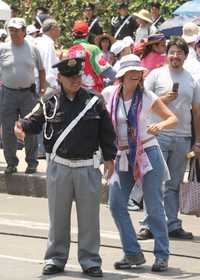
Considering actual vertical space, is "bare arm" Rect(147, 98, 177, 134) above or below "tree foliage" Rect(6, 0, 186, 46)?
above

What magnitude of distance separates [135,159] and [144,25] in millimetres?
9516

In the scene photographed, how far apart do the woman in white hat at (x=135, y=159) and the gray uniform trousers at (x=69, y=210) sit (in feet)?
1.13

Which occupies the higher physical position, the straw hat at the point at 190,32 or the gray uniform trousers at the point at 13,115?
the straw hat at the point at 190,32

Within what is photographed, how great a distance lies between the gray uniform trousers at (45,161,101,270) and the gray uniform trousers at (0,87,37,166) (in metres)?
4.70

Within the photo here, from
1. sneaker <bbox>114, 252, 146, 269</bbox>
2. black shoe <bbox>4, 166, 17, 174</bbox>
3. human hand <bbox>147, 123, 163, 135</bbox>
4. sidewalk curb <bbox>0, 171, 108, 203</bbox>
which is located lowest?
sidewalk curb <bbox>0, 171, 108, 203</bbox>

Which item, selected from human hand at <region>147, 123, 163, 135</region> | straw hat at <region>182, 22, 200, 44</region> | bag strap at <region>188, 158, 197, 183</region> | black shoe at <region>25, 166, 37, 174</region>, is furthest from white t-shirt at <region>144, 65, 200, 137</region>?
black shoe at <region>25, 166, 37, 174</region>

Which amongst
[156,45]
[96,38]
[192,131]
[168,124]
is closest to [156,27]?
[96,38]

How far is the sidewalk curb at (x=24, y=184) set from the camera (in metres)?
13.8

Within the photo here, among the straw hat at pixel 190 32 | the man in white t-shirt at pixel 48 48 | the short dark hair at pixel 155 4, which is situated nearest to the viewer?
the straw hat at pixel 190 32

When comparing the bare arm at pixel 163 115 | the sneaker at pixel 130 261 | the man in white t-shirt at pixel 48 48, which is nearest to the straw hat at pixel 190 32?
the man in white t-shirt at pixel 48 48

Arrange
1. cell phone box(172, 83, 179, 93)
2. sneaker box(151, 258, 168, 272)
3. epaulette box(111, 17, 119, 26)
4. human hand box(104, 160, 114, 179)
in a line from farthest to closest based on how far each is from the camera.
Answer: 1. epaulette box(111, 17, 119, 26)
2. cell phone box(172, 83, 179, 93)
3. sneaker box(151, 258, 168, 272)
4. human hand box(104, 160, 114, 179)

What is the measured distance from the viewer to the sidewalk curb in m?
13.8

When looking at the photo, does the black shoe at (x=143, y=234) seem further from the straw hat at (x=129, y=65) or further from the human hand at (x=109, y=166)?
the straw hat at (x=129, y=65)

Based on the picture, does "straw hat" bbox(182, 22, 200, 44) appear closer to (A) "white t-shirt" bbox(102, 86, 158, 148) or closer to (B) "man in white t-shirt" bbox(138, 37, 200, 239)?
(B) "man in white t-shirt" bbox(138, 37, 200, 239)
